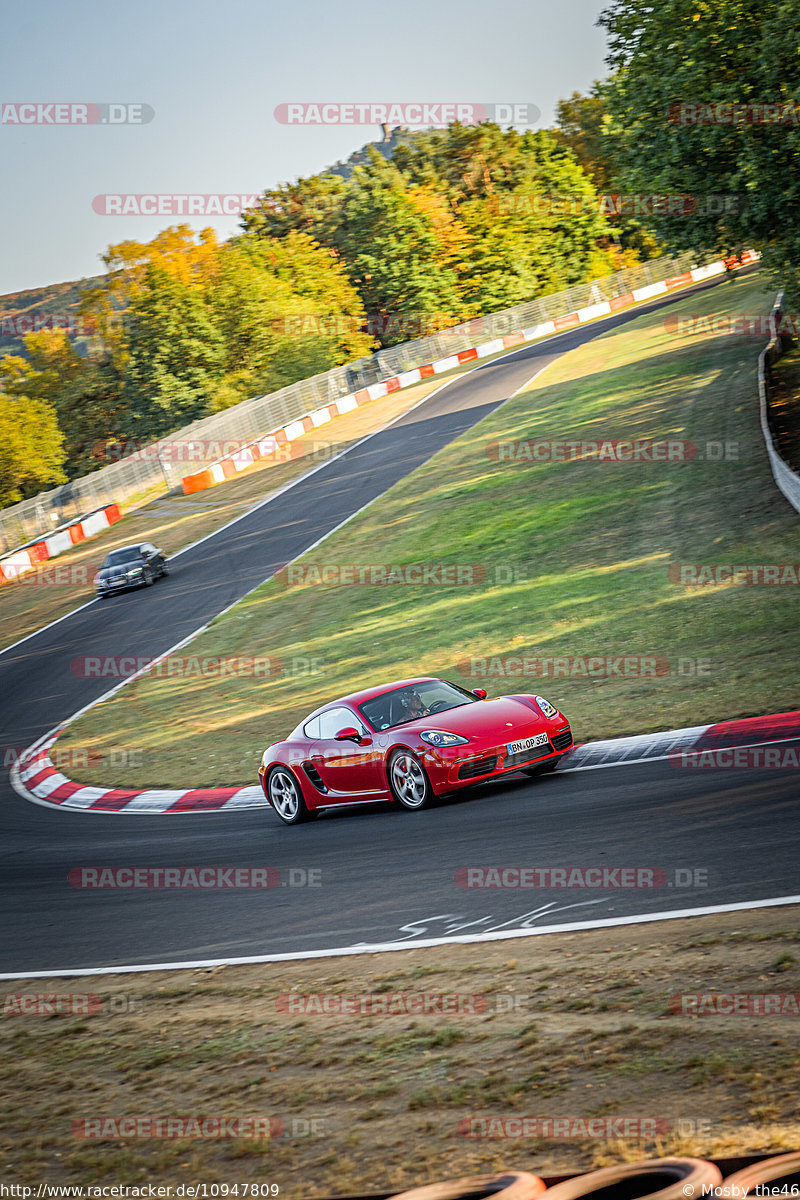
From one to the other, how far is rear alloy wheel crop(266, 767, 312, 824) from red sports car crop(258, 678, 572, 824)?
0.01 meters

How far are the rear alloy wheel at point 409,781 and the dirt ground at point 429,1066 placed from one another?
156 inches

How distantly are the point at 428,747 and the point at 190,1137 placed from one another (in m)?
6.29

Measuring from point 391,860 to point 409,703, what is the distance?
110 inches

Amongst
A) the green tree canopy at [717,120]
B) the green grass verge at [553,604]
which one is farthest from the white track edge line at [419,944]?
the green tree canopy at [717,120]

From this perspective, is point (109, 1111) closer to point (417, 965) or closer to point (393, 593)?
point (417, 965)

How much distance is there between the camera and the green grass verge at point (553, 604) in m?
14.0

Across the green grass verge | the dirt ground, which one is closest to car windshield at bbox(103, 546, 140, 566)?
the green grass verge

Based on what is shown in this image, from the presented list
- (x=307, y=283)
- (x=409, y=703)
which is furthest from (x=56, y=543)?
(x=307, y=283)

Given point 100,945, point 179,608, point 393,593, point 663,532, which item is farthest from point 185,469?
point 100,945

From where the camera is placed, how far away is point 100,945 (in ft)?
28.0

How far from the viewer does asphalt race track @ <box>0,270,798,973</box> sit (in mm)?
7148

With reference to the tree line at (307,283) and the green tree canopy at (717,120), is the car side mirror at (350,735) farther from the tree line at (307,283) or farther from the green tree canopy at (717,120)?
the tree line at (307,283)

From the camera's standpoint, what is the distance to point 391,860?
9.19 m

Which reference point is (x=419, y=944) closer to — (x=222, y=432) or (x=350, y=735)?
(x=350, y=735)
